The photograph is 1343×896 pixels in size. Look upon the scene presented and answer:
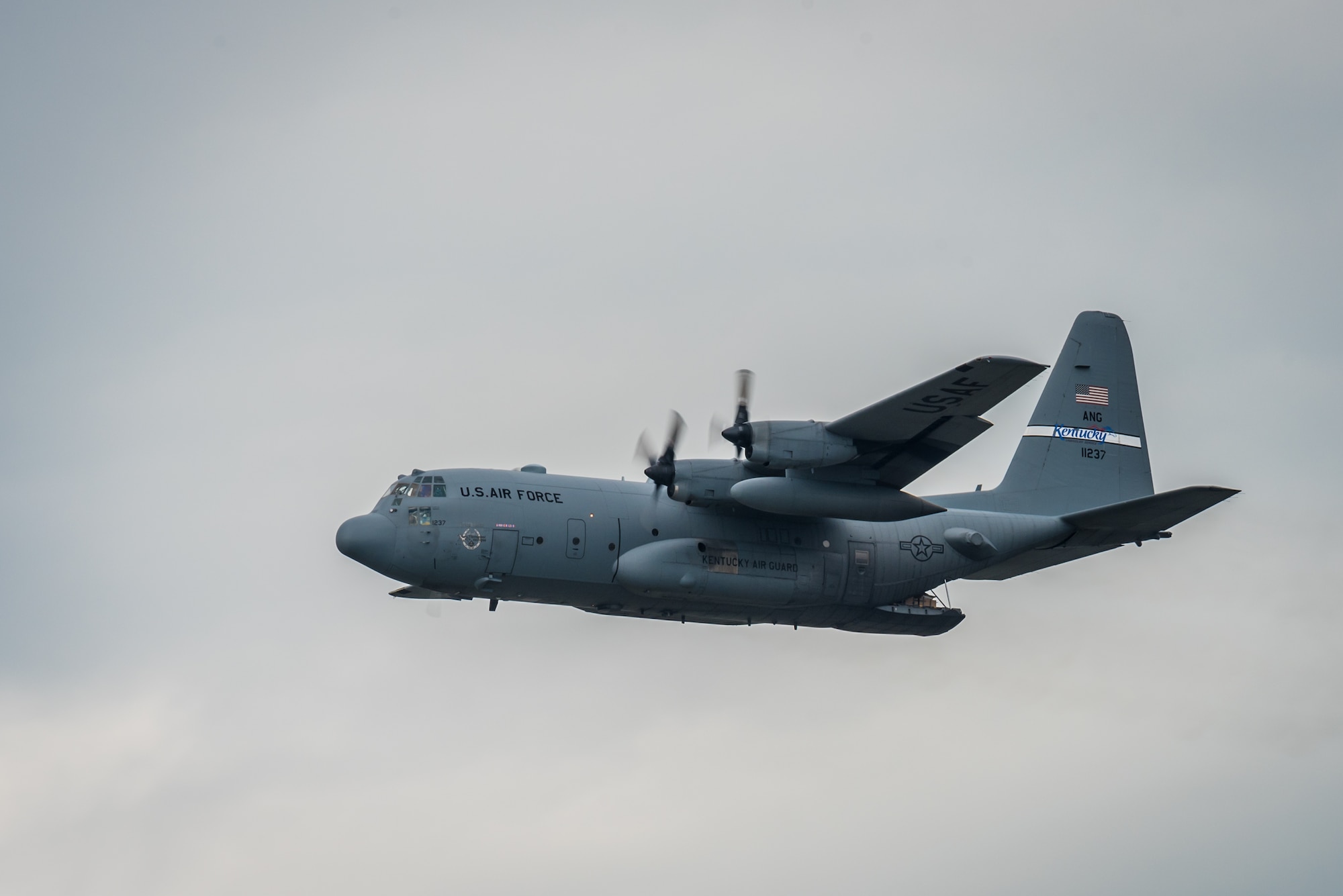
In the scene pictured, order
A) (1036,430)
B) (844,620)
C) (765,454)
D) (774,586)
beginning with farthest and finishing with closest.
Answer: (1036,430) < (844,620) < (774,586) < (765,454)

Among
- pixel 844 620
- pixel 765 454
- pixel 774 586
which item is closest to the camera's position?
pixel 765 454

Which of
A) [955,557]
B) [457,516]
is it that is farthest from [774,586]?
[457,516]

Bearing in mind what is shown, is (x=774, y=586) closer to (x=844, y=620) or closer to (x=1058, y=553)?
(x=844, y=620)

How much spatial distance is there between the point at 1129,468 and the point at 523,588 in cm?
1411

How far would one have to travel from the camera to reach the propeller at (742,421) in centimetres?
2522

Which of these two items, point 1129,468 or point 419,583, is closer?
point 419,583

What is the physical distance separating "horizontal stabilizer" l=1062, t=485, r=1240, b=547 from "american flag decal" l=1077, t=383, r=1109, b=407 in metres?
2.89

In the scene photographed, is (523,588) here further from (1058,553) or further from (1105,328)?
(1105,328)

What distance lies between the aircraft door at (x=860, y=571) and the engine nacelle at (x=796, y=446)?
3128 mm

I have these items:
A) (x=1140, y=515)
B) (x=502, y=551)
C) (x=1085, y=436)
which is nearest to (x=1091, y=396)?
(x=1085, y=436)

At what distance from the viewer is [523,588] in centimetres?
2597

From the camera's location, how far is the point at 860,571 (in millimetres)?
27844

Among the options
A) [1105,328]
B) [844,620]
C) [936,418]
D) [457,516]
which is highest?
[1105,328]

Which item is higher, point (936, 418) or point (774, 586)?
point (936, 418)
